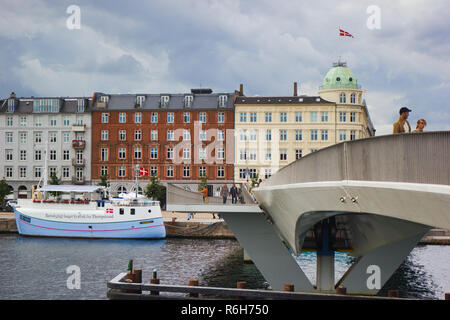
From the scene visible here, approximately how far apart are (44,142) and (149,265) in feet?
167

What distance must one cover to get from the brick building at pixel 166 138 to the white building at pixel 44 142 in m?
1.77

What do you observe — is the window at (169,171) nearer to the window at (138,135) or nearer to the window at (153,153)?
the window at (153,153)

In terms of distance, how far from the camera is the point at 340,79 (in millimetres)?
80938

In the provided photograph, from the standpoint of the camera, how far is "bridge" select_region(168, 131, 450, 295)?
25.8ft

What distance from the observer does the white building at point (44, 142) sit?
84.2 m

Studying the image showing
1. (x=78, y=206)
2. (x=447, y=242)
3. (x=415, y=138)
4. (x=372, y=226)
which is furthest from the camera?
(x=78, y=206)

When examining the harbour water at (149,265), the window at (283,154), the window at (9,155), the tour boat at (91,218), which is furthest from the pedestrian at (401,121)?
the window at (9,155)

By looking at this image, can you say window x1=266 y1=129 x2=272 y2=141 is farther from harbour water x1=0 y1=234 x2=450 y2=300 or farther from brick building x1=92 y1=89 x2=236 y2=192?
harbour water x1=0 y1=234 x2=450 y2=300

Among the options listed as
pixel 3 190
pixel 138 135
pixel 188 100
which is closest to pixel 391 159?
pixel 138 135

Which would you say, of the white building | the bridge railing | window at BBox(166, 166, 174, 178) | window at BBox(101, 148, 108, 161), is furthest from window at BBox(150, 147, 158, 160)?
the bridge railing

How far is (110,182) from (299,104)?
89.5 ft
